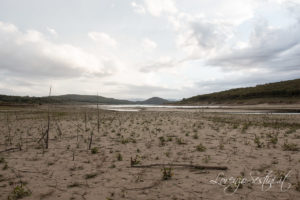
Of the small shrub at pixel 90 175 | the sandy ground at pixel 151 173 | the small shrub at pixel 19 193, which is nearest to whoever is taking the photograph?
the small shrub at pixel 19 193

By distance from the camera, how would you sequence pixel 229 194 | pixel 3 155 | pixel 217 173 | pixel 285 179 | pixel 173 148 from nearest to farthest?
pixel 229 194 < pixel 285 179 < pixel 217 173 < pixel 3 155 < pixel 173 148

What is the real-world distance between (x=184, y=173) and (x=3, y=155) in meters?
8.15

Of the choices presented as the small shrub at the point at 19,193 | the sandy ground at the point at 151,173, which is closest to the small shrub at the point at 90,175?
the sandy ground at the point at 151,173

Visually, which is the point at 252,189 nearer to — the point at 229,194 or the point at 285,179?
the point at 229,194

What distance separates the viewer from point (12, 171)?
6301mm

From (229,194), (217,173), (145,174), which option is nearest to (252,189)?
(229,194)

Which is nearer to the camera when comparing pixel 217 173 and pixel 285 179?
pixel 285 179

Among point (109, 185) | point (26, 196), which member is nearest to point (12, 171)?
point (26, 196)

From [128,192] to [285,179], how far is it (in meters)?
4.69

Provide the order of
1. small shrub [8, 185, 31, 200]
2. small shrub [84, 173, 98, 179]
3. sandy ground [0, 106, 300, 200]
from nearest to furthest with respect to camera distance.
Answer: small shrub [8, 185, 31, 200] → sandy ground [0, 106, 300, 200] → small shrub [84, 173, 98, 179]

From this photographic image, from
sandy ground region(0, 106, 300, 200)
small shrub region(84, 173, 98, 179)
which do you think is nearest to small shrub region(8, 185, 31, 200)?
sandy ground region(0, 106, 300, 200)

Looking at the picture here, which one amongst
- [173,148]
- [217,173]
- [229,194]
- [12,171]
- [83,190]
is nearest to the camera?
[229,194]

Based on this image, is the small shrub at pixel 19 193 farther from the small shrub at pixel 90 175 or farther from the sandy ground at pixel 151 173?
the small shrub at pixel 90 175

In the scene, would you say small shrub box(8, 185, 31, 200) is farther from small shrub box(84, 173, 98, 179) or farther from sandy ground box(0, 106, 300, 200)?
small shrub box(84, 173, 98, 179)
